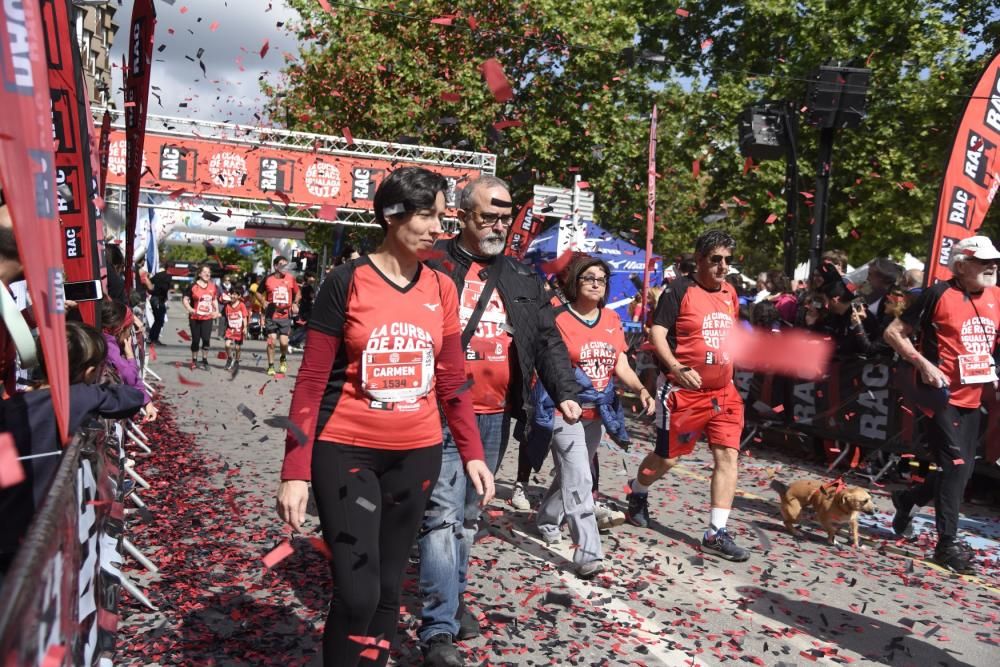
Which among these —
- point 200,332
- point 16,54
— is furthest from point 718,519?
point 200,332

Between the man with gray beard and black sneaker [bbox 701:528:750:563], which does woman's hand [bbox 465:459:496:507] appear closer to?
the man with gray beard

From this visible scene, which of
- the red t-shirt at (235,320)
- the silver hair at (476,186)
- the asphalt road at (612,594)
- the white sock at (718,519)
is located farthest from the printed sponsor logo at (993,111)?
the red t-shirt at (235,320)

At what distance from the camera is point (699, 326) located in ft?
20.9

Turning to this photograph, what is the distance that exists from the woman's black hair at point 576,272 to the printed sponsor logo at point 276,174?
1446 cm

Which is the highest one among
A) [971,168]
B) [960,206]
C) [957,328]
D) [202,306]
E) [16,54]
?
[971,168]

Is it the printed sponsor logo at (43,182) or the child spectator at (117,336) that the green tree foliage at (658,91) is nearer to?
the child spectator at (117,336)

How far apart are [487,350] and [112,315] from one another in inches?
123

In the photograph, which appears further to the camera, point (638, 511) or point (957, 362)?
point (638, 511)

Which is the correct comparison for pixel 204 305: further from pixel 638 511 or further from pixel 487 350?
pixel 487 350

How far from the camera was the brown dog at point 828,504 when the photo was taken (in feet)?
22.0

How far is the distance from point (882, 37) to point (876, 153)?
3.32 metres

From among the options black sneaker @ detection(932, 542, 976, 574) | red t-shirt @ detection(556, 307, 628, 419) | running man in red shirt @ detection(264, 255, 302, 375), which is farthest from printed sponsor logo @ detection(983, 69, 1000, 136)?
running man in red shirt @ detection(264, 255, 302, 375)

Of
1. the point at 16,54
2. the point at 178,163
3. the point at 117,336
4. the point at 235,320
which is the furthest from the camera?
the point at 178,163

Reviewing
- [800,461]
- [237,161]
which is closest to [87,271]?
[800,461]
